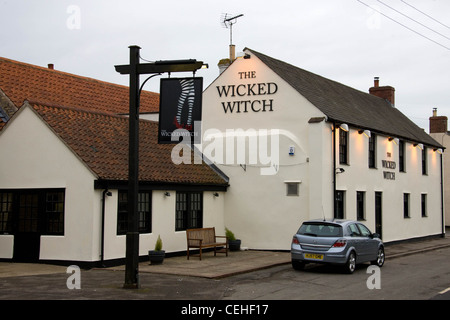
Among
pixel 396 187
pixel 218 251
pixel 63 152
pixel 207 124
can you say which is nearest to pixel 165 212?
pixel 218 251

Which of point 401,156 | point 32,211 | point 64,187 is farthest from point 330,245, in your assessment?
point 401,156

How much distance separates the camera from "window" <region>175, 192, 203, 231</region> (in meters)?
20.4

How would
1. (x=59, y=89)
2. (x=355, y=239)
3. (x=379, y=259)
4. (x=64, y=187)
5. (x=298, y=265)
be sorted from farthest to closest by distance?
(x=59, y=89), (x=379, y=259), (x=64, y=187), (x=298, y=265), (x=355, y=239)

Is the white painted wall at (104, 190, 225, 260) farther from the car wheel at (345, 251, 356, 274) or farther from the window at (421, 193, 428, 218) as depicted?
the window at (421, 193, 428, 218)

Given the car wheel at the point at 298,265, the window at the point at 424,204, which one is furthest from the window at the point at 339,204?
the window at the point at 424,204

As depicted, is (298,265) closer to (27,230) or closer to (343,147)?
(343,147)

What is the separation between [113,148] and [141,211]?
243 cm

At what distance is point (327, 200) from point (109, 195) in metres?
9.04

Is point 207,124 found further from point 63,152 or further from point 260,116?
point 63,152

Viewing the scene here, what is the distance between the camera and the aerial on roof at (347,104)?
23.1 m

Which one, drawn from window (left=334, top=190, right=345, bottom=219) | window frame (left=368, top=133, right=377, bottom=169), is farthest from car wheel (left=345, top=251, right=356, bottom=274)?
window frame (left=368, top=133, right=377, bottom=169)

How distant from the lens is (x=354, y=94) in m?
30.2

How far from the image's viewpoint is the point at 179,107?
13.2 metres

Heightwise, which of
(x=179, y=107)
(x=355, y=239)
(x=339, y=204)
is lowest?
(x=355, y=239)
